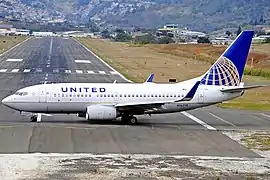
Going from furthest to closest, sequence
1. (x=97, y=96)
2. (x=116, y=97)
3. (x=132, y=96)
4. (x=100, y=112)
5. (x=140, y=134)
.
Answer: (x=132, y=96) < (x=116, y=97) < (x=97, y=96) < (x=100, y=112) < (x=140, y=134)

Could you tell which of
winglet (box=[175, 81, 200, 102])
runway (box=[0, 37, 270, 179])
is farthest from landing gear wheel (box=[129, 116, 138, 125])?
winglet (box=[175, 81, 200, 102])

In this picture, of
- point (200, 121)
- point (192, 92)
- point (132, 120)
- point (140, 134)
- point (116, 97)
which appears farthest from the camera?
point (200, 121)

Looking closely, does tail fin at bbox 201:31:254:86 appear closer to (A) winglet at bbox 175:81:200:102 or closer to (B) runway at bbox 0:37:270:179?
(B) runway at bbox 0:37:270:179

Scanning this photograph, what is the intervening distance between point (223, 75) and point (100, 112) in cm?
976

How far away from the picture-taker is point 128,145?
107 ft

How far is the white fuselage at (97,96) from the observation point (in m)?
40.7

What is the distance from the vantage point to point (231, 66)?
4344 cm

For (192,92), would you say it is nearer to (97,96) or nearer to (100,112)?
(100,112)

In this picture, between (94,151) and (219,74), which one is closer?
(94,151)

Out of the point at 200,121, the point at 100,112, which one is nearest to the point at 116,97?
the point at 100,112

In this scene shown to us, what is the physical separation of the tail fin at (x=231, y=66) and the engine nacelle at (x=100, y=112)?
7.30 m

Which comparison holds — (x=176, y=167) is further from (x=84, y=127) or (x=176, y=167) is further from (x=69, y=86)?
(x=69, y=86)

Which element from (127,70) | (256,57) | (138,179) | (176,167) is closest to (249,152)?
(176,167)

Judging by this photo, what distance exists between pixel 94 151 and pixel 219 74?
15938 mm
